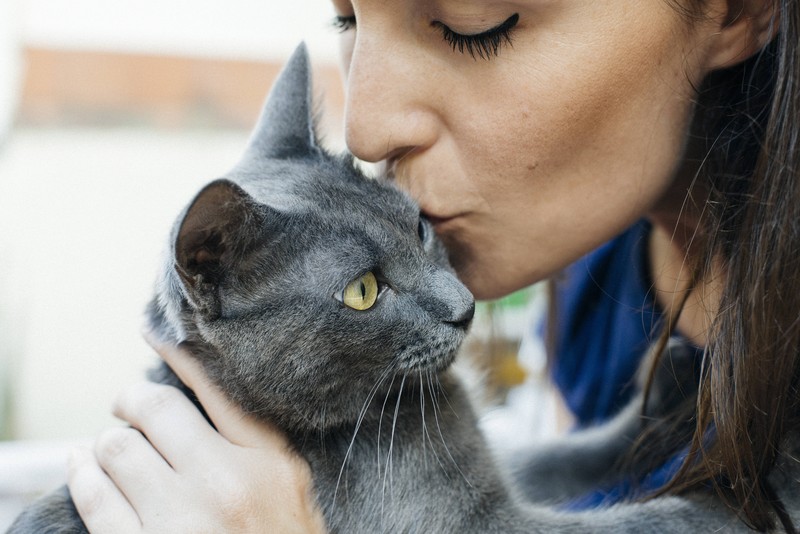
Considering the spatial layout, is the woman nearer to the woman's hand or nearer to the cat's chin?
the woman's hand

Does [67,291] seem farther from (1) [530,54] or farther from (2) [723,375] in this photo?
(2) [723,375]

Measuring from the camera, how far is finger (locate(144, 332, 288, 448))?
1080mm

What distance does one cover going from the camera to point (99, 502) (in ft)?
3.50

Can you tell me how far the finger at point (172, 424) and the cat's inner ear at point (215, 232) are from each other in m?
0.24

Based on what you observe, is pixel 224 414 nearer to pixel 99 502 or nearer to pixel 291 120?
pixel 99 502

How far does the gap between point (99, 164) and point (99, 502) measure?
5.98 feet

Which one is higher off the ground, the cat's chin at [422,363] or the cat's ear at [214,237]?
the cat's ear at [214,237]

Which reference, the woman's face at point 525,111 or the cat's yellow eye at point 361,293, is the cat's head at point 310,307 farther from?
the woman's face at point 525,111

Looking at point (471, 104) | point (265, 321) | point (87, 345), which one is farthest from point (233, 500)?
point (87, 345)

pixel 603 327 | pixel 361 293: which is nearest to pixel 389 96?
pixel 361 293

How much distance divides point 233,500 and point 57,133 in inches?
81.5

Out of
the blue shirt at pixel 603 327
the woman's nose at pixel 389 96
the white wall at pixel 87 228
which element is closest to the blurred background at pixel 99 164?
the white wall at pixel 87 228

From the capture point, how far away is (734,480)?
3.07 feet

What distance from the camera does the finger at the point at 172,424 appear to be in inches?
42.1
